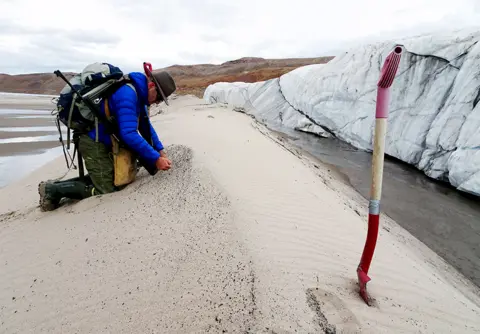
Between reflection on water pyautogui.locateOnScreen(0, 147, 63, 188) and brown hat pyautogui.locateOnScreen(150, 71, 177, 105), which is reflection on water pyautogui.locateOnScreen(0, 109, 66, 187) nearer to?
reflection on water pyautogui.locateOnScreen(0, 147, 63, 188)

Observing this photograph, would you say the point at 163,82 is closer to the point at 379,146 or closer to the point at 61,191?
the point at 61,191

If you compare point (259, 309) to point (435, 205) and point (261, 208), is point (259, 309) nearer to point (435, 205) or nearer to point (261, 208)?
point (261, 208)

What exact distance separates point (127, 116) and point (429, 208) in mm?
5864

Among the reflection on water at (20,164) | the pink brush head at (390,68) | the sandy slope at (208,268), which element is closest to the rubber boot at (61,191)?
the sandy slope at (208,268)

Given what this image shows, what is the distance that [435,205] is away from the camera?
629cm

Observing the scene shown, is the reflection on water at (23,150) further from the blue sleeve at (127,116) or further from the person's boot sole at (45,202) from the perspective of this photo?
the blue sleeve at (127,116)

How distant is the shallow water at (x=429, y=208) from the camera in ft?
15.5

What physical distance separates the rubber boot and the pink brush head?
371 centimetres

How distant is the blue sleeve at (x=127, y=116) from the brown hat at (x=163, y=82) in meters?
0.29

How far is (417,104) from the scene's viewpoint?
9.23 m

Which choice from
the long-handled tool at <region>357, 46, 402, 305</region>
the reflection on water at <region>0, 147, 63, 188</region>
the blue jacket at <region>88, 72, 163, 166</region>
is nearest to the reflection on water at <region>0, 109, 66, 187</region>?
the reflection on water at <region>0, 147, 63, 188</region>

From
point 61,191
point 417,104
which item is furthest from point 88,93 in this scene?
point 417,104

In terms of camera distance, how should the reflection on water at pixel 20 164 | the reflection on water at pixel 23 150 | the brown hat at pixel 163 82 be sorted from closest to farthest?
the brown hat at pixel 163 82 → the reflection on water at pixel 20 164 → the reflection on water at pixel 23 150

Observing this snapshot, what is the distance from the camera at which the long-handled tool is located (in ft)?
6.68
